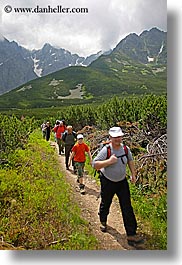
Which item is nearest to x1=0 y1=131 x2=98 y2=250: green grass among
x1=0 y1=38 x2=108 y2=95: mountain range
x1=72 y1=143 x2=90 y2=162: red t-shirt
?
x1=72 y1=143 x2=90 y2=162: red t-shirt

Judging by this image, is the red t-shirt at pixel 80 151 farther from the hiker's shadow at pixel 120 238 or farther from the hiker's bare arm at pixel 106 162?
the hiker's shadow at pixel 120 238

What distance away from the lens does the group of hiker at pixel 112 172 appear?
2514 millimetres

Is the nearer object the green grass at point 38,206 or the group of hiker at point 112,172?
the group of hiker at point 112,172

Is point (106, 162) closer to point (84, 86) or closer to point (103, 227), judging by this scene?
point (103, 227)

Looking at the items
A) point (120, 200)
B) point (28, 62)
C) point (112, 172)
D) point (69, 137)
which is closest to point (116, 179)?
point (112, 172)

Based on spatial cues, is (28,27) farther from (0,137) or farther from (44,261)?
(44,261)

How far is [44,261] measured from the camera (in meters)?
2.62

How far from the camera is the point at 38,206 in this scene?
107 inches

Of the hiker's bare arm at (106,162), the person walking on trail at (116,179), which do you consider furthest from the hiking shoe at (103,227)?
the hiker's bare arm at (106,162)

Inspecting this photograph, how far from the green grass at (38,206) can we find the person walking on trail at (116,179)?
0.19 metres

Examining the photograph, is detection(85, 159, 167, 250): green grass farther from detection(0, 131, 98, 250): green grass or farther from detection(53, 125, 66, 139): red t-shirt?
detection(53, 125, 66, 139): red t-shirt

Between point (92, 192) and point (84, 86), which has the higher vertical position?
point (84, 86)

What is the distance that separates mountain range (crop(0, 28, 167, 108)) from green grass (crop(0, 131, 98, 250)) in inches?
11.0

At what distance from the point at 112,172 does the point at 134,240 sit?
0.45 meters
